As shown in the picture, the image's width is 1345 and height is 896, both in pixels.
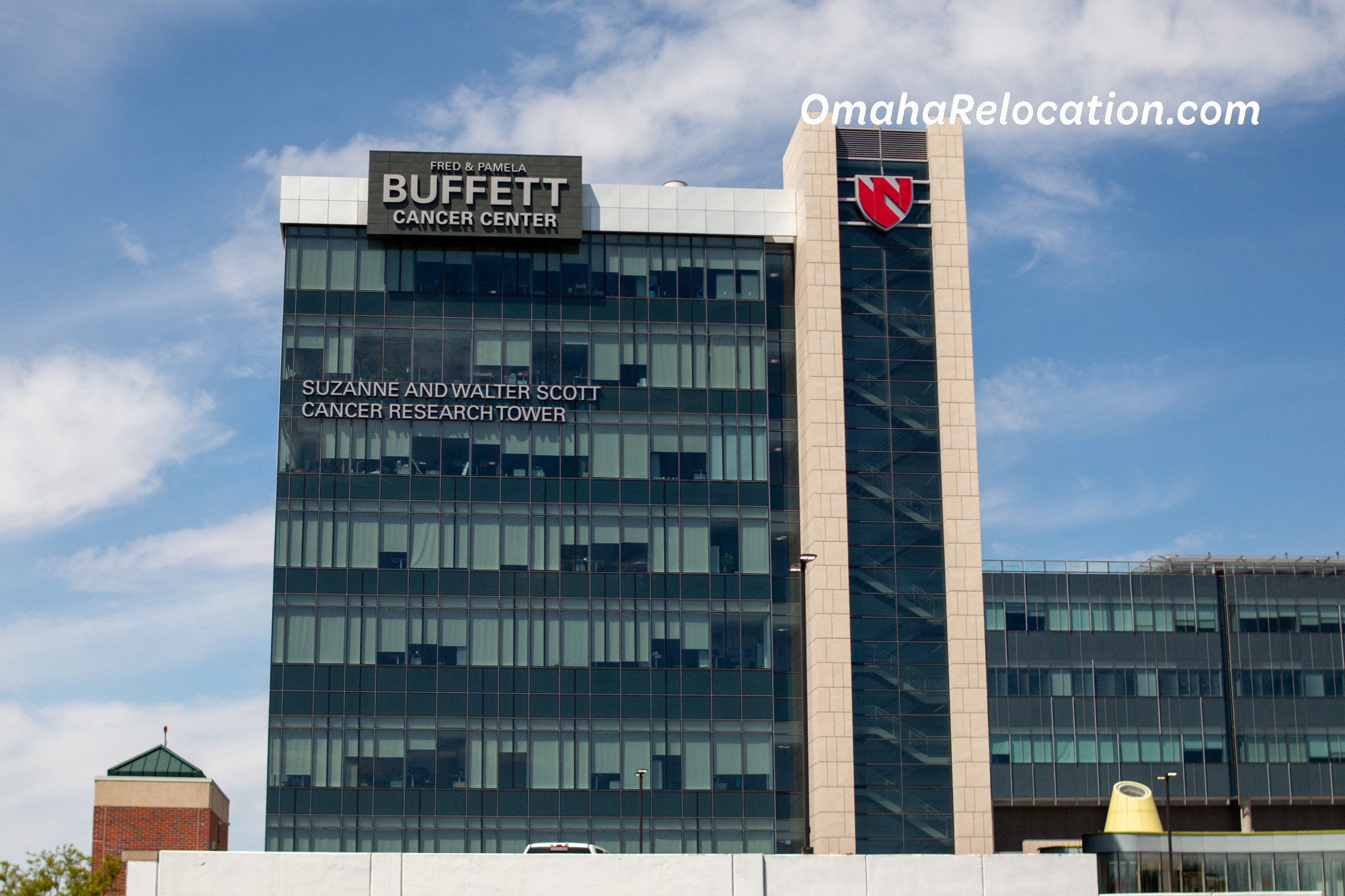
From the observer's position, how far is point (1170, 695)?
320 ft

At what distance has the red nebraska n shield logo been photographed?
85.3m

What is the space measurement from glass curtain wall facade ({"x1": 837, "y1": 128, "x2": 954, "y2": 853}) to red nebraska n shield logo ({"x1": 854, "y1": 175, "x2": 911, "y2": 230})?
0.39 metres

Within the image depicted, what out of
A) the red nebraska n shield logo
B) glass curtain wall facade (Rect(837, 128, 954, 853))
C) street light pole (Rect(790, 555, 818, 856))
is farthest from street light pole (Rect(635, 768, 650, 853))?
the red nebraska n shield logo

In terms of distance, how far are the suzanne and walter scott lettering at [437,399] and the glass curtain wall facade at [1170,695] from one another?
30293 millimetres

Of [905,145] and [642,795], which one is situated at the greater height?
[905,145]

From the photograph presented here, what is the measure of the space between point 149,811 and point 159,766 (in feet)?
7.62

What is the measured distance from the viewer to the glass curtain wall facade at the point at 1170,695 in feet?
316

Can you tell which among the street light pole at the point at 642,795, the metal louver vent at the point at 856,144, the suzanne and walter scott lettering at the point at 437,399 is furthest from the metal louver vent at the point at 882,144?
the street light pole at the point at 642,795

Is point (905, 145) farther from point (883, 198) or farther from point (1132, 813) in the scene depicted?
point (1132, 813)

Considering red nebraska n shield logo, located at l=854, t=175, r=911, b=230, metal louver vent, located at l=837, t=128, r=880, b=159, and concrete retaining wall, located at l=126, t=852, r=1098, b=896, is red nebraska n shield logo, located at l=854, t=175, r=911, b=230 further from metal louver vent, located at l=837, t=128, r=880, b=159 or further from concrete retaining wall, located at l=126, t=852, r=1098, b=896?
concrete retaining wall, located at l=126, t=852, r=1098, b=896

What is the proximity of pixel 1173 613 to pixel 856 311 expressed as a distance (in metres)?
29.5

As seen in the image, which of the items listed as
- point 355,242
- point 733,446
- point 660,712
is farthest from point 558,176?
point 660,712

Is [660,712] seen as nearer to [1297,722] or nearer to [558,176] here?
[558,176]

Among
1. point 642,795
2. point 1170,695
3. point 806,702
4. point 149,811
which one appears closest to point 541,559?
point 642,795
